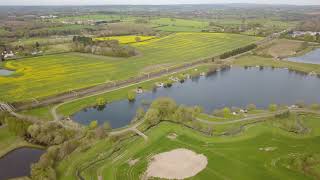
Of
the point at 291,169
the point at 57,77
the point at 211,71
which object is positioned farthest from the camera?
the point at 211,71

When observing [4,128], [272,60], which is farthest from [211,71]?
[4,128]

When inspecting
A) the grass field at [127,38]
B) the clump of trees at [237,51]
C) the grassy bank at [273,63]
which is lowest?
the grassy bank at [273,63]

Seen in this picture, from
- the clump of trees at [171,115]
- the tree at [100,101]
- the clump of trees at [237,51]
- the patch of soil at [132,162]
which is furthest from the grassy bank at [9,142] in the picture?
the clump of trees at [237,51]

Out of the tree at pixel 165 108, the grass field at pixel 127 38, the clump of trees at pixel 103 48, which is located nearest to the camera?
the tree at pixel 165 108

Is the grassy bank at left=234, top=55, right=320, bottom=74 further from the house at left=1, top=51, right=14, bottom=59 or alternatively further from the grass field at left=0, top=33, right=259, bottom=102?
the house at left=1, top=51, right=14, bottom=59

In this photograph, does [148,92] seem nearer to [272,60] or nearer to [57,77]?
[57,77]

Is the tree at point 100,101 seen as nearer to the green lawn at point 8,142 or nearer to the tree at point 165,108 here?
the tree at point 165,108

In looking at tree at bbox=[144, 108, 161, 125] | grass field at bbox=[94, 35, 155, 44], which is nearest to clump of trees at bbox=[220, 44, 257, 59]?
grass field at bbox=[94, 35, 155, 44]
